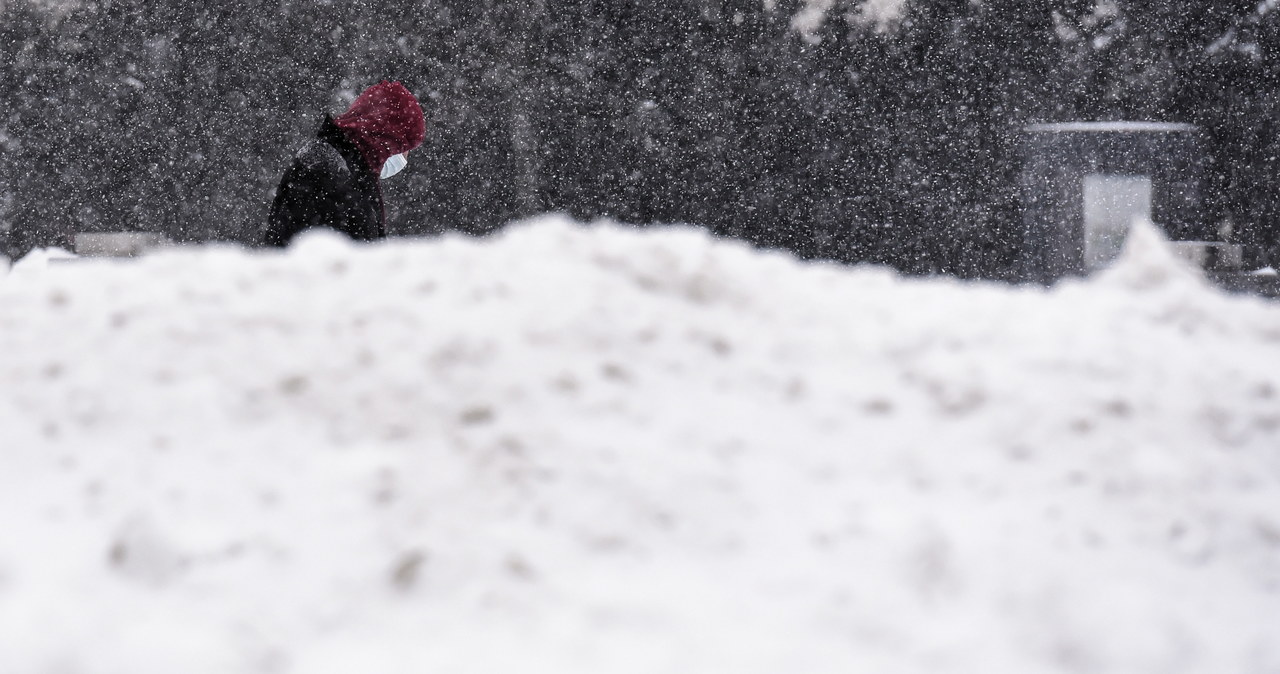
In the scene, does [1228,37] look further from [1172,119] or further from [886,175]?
[886,175]

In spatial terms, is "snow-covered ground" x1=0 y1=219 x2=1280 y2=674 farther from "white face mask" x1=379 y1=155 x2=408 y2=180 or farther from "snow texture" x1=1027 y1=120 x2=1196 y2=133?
"snow texture" x1=1027 y1=120 x2=1196 y2=133

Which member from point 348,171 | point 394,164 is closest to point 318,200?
point 348,171

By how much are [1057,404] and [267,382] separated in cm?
139

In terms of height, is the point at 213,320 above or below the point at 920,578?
above

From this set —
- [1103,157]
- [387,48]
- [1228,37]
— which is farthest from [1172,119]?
[387,48]

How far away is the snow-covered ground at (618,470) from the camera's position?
1386 mm

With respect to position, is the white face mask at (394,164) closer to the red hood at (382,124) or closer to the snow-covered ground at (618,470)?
the red hood at (382,124)

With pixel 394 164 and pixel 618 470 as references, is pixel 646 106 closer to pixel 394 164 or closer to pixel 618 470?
pixel 394 164

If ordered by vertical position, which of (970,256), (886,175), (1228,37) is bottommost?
(970,256)

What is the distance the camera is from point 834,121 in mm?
10406

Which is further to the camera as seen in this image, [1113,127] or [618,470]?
[1113,127]

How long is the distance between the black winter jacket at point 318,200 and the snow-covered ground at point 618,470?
4.63 ft

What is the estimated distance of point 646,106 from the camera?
10648 millimetres

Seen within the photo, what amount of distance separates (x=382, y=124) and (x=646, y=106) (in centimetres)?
699
